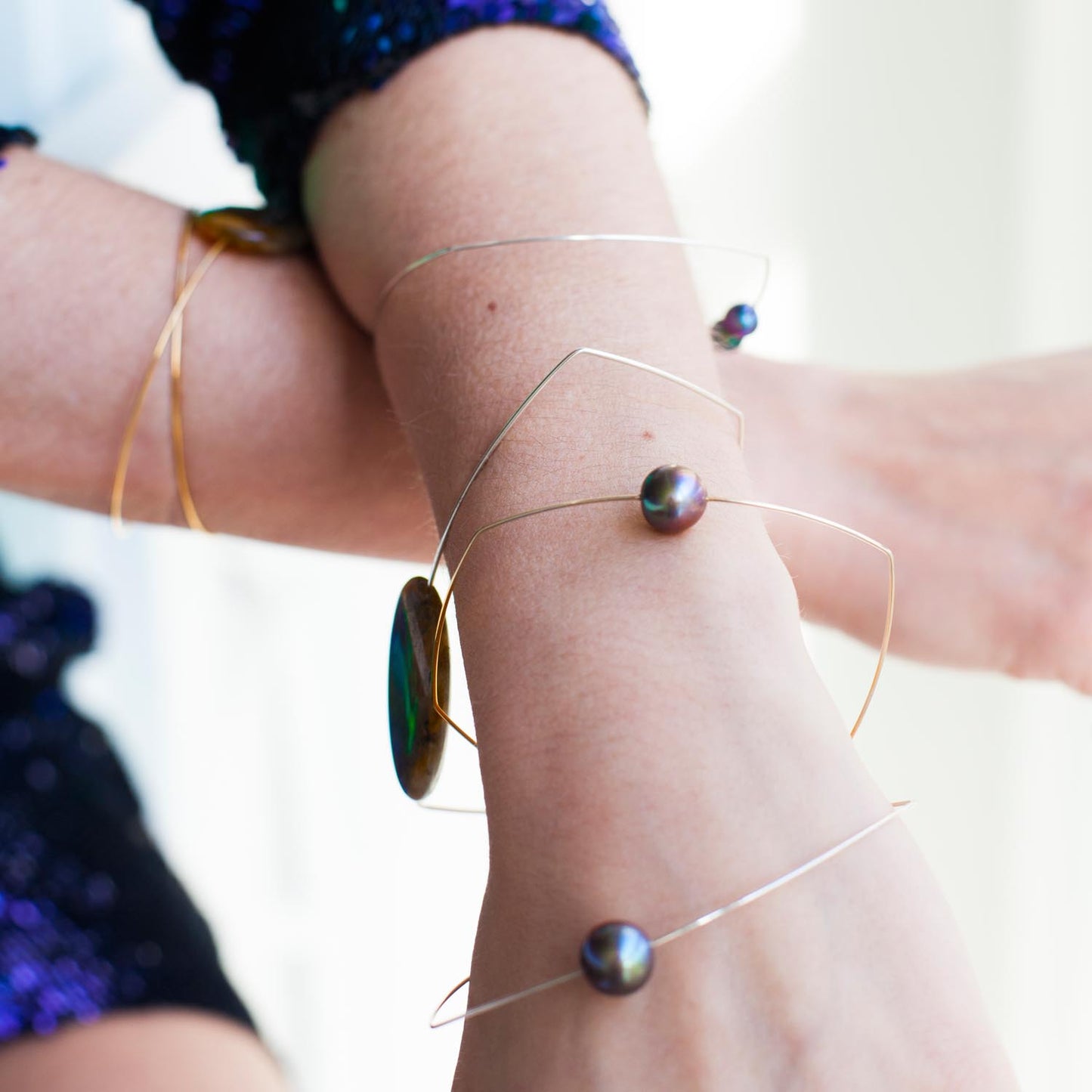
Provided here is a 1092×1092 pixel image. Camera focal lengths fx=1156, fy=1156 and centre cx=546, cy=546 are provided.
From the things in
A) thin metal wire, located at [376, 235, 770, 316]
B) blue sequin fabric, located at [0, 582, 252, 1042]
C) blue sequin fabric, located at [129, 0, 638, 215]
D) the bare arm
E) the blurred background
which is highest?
blue sequin fabric, located at [129, 0, 638, 215]

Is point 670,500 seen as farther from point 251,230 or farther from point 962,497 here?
point 962,497

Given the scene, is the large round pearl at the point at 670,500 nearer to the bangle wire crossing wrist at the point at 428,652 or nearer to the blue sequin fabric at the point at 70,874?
the bangle wire crossing wrist at the point at 428,652

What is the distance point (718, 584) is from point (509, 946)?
0.15 meters

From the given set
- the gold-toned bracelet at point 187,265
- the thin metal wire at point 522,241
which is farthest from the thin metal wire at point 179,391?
the thin metal wire at point 522,241

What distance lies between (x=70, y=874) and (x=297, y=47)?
53 centimetres

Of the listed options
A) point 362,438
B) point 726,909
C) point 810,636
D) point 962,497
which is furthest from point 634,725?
point 810,636

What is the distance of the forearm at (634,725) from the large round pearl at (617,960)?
1cm

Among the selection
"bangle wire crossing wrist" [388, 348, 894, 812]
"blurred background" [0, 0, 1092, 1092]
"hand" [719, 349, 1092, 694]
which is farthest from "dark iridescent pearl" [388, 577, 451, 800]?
"blurred background" [0, 0, 1092, 1092]

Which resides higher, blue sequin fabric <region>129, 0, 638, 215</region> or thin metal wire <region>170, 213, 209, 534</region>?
blue sequin fabric <region>129, 0, 638, 215</region>

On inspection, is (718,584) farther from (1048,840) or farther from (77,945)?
(1048,840)

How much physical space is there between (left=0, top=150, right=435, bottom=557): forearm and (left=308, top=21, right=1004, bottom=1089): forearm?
0.57 feet

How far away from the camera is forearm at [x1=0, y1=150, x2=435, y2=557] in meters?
0.62

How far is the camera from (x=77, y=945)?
28.3 inches

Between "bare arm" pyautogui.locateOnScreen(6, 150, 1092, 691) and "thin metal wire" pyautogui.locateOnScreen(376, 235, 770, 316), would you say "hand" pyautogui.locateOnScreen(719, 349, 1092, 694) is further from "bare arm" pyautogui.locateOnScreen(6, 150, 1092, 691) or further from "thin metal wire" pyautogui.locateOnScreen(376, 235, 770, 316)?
"thin metal wire" pyautogui.locateOnScreen(376, 235, 770, 316)
